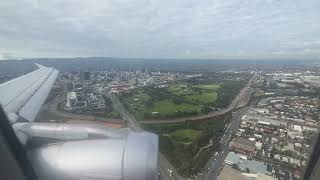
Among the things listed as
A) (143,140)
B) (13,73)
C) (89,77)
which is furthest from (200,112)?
(143,140)

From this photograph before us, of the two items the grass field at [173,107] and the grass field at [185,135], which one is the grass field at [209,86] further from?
the grass field at [185,135]

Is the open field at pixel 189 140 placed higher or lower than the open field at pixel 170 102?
lower

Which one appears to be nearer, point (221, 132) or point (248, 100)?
point (221, 132)

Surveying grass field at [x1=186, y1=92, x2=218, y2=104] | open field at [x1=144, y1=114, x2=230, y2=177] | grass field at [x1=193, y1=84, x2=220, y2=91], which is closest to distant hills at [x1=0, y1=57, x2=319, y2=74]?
open field at [x1=144, y1=114, x2=230, y2=177]

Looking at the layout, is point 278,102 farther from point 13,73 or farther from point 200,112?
point 13,73

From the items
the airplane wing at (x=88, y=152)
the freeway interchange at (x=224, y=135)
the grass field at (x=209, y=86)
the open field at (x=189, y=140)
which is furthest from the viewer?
the grass field at (x=209, y=86)

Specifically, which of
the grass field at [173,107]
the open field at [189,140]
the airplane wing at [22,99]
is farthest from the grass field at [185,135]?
the airplane wing at [22,99]

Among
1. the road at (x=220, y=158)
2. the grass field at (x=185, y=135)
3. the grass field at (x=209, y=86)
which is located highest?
the grass field at (x=209, y=86)

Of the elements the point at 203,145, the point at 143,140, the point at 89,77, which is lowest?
the point at 203,145
